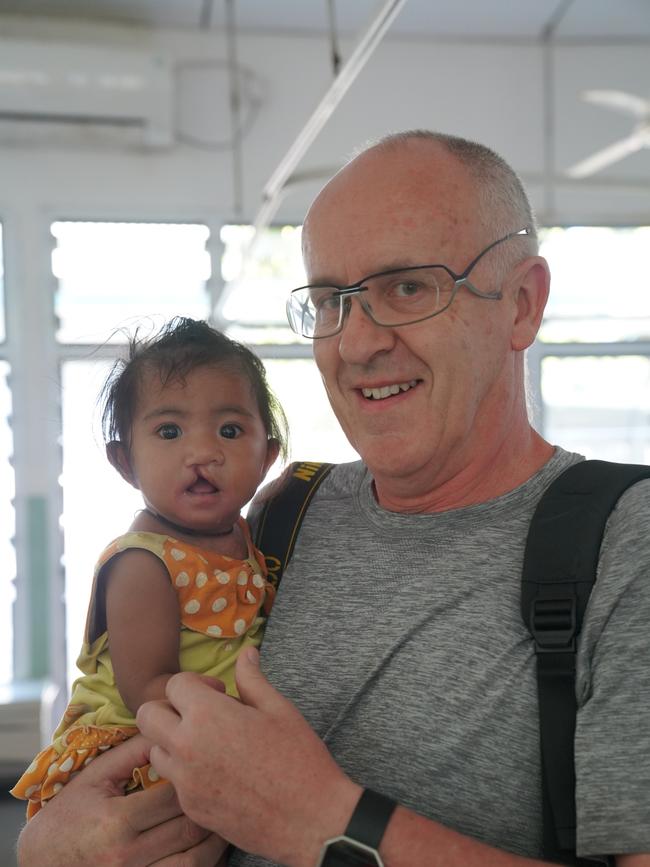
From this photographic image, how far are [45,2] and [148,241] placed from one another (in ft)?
4.81

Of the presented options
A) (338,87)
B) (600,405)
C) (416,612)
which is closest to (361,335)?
(416,612)

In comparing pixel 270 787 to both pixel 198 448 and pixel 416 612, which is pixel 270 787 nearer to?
pixel 416 612

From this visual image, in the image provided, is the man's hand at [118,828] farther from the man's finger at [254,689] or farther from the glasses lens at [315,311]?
the glasses lens at [315,311]

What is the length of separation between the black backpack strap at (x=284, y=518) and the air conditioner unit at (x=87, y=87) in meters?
4.63

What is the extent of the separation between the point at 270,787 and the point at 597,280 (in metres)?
6.09

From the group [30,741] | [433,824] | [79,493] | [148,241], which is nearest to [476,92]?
[148,241]

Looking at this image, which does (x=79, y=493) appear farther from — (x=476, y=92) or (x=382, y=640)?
(x=382, y=640)

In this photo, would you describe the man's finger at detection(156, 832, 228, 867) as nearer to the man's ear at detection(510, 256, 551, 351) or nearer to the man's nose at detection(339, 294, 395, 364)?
the man's nose at detection(339, 294, 395, 364)

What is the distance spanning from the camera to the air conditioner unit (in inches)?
223

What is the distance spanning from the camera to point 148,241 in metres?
6.38

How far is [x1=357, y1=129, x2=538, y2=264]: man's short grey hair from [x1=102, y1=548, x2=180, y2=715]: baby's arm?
72 cm

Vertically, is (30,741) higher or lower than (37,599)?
lower

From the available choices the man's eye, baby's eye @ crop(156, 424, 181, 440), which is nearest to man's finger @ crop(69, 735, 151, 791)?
baby's eye @ crop(156, 424, 181, 440)

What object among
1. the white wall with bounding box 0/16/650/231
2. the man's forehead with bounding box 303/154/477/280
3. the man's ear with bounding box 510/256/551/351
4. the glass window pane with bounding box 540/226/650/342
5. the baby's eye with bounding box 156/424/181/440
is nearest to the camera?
the man's forehead with bounding box 303/154/477/280
